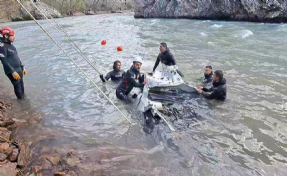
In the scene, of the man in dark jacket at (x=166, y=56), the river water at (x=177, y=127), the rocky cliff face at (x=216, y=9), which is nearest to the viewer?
the river water at (x=177, y=127)

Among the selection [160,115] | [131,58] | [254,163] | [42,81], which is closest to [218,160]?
[254,163]

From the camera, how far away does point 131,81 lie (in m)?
6.45

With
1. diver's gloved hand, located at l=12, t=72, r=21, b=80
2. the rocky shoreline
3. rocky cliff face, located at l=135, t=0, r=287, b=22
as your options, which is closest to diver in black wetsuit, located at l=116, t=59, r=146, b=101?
the rocky shoreline

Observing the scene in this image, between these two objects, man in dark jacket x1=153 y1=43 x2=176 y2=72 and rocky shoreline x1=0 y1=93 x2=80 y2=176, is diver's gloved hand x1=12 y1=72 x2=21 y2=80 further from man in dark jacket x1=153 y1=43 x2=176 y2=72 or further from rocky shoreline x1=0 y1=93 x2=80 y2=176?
man in dark jacket x1=153 y1=43 x2=176 y2=72

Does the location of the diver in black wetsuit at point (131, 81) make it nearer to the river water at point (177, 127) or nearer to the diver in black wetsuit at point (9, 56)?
the river water at point (177, 127)

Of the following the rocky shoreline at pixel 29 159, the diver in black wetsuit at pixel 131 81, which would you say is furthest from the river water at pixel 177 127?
the diver in black wetsuit at pixel 131 81

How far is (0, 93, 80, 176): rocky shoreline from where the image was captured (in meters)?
3.70

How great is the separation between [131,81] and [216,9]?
2457 cm

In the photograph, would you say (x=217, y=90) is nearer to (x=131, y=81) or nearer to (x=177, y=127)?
(x=177, y=127)

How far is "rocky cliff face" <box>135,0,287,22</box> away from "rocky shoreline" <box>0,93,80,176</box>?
2376 cm

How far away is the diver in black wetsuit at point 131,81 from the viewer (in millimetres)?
6432

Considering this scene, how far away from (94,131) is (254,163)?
3565mm

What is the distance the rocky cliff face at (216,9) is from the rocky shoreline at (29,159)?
2376 centimetres

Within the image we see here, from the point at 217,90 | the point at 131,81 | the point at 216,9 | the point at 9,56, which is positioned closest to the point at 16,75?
the point at 9,56
